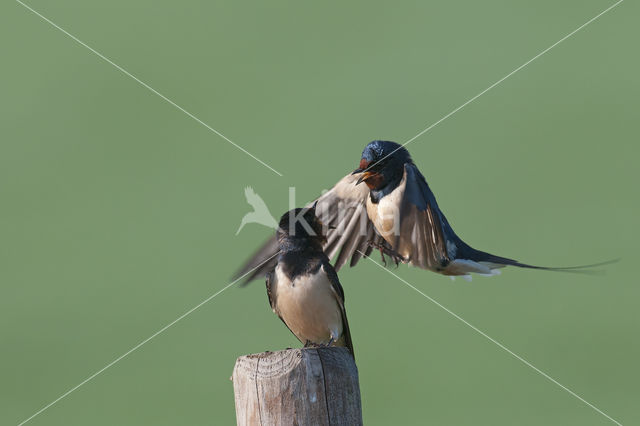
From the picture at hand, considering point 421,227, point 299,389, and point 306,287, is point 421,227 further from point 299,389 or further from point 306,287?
point 299,389

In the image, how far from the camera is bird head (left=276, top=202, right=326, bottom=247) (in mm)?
4805

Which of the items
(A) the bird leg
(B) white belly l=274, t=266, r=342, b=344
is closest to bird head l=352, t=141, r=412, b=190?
(A) the bird leg

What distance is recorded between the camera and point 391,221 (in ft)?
17.4

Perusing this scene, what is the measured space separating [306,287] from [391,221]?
90 cm

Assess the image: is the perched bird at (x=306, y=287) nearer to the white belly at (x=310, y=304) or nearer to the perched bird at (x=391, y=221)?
the white belly at (x=310, y=304)

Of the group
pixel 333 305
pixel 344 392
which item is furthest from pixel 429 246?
pixel 344 392

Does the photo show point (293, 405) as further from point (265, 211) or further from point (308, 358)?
point (265, 211)

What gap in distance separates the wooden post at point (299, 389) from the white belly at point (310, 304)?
1159 mm

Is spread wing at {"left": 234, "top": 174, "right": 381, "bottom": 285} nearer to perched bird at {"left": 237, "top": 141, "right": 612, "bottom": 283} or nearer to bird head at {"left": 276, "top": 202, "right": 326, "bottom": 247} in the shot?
perched bird at {"left": 237, "top": 141, "right": 612, "bottom": 283}

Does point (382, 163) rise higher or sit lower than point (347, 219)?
higher

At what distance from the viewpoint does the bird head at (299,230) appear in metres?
4.80

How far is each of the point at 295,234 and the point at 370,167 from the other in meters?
0.75

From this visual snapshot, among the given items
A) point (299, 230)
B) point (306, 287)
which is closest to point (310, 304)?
A: point (306, 287)

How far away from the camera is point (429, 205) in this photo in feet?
16.5
